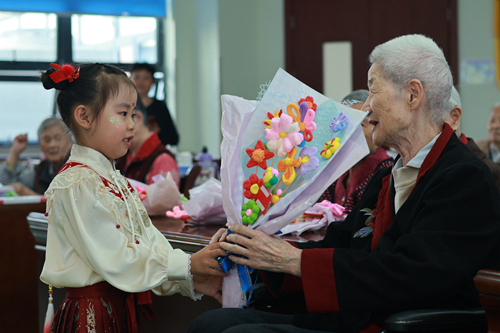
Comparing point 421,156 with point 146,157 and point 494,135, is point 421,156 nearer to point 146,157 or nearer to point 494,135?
point 146,157

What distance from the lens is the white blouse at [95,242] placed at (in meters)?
1.37

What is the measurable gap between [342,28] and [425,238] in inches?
194

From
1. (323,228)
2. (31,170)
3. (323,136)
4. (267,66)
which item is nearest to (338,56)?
(267,66)

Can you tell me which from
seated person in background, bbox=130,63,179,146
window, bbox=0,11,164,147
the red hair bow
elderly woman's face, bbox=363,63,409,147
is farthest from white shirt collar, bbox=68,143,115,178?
window, bbox=0,11,164,147

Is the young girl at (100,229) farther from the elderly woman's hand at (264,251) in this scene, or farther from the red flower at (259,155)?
the red flower at (259,155)

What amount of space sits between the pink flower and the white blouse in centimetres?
42

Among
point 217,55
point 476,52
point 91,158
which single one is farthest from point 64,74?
point 476,52

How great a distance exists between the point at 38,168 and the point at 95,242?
120 inches

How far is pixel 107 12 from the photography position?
6.56 meters

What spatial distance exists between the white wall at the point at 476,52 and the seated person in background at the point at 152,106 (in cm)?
308

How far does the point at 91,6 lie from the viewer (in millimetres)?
6488

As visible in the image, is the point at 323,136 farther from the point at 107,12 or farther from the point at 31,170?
the point at 107,12

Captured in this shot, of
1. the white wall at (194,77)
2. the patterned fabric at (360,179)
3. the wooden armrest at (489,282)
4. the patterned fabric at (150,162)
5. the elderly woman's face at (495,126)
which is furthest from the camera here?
the white wall at (194,77)

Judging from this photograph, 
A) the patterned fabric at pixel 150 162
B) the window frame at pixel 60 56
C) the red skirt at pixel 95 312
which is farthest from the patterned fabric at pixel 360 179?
the window frame at pixel 60 56
